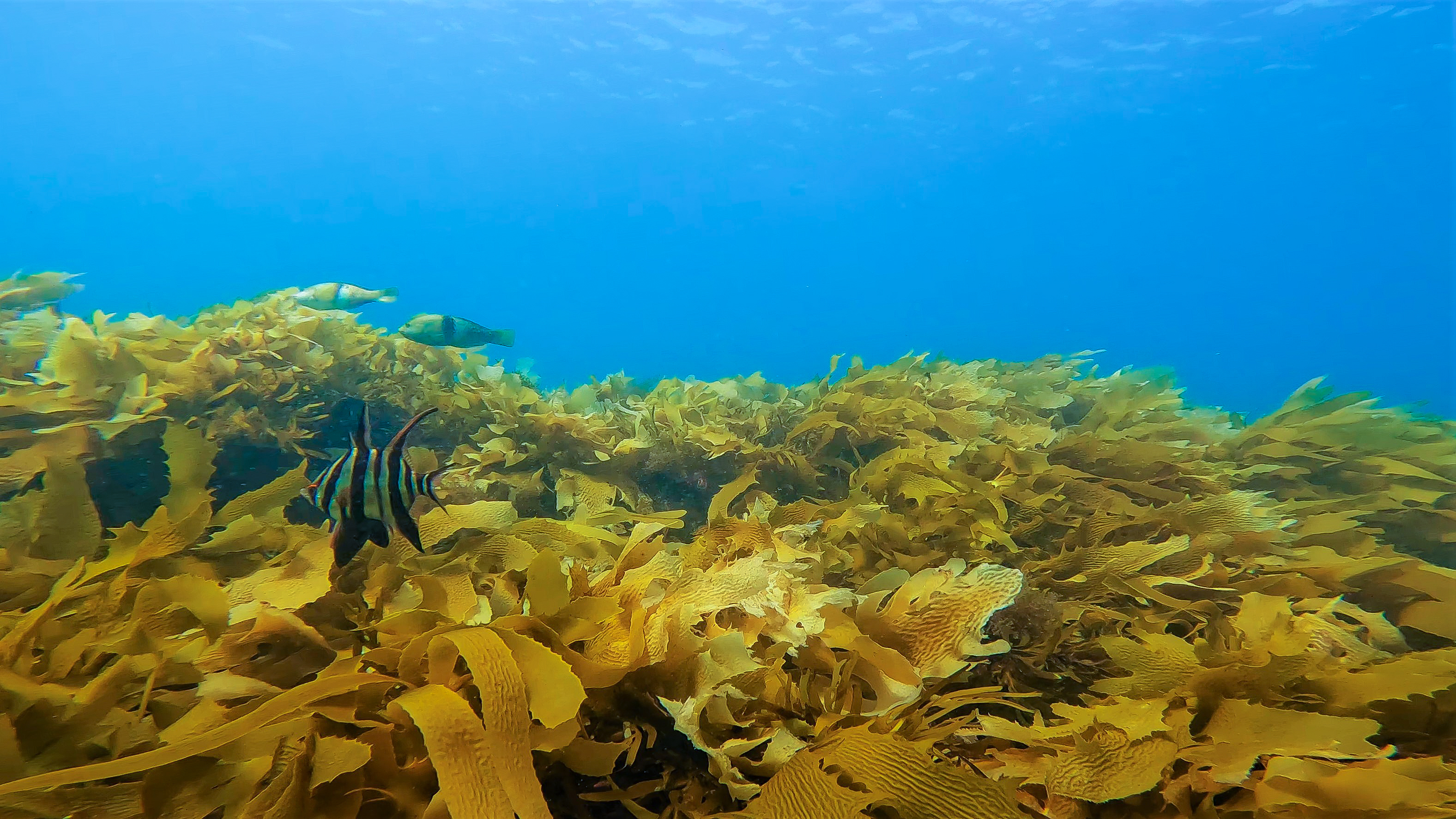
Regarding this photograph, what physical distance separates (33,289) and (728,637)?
4238 mm

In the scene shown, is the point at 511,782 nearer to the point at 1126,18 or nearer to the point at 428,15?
the point at 1126,18

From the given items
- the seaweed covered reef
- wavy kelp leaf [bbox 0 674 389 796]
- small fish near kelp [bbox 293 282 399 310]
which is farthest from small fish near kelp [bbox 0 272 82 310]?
wavy kelp leaf [bbox 0 674 389 796]

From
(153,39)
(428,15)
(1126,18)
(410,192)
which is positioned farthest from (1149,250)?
(153,39)

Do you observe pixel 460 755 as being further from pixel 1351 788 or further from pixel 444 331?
pixel 444 331

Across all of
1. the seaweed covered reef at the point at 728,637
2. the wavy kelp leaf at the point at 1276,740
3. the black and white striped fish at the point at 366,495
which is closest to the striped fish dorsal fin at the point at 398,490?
the black and white striped fish at the point at 366,495

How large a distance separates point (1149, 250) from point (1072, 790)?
86416 mm

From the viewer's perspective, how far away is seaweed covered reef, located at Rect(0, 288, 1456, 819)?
2.27 ft

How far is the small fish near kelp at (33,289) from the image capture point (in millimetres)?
2896

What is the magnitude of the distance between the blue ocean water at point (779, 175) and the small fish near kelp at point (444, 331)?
876 inches

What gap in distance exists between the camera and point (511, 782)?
63cm

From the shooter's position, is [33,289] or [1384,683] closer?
[1384,683]

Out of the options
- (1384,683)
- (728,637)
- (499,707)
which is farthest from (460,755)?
(1384,683)

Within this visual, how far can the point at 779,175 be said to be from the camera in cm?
6088

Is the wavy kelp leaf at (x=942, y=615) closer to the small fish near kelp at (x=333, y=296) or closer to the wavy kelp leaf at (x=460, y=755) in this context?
the wavy kelp leaf at (x=460, y=755)
